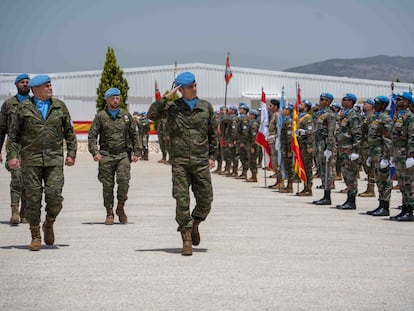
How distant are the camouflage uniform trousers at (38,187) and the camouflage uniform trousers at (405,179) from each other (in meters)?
5.59

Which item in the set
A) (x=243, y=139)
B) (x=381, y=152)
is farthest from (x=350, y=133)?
(x=243, y=139)

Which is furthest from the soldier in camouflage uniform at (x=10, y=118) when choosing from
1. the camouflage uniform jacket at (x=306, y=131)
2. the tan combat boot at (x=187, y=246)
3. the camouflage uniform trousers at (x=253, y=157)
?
the camouflage uniform trousers at (x=253, y=157)

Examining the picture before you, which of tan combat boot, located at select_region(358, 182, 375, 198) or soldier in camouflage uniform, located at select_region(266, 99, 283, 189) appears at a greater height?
soldier in camouflage uniform, located at select_region(266, 99, 283, 189)

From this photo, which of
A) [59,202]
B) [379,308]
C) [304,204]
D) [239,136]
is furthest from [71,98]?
[379,308]

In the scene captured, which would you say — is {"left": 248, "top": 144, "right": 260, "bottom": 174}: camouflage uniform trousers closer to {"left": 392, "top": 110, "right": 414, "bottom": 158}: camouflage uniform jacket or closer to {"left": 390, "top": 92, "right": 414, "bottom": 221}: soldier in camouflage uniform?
{"left": 390, "top": 92, "right": 414, "bottom": 221}: soldier in camouflage uniform

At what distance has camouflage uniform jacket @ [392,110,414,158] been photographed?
42.1 ft

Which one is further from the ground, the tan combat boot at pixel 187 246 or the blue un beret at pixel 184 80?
the blue un beret at pixel 184 80

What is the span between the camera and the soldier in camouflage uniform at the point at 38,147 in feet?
32.8

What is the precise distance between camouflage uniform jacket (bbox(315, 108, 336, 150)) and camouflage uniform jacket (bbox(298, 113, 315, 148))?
5.55 ft

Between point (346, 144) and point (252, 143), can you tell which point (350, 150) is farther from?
point (252, 143)

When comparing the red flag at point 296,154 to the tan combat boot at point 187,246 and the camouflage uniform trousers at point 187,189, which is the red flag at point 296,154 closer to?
the camouflage uniform trousers at point 187,189

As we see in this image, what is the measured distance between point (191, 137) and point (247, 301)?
3.15 metres

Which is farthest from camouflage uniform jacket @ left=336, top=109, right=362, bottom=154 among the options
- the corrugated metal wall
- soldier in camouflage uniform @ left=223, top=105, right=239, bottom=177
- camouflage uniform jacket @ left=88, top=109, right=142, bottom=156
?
the corrugated metal wall

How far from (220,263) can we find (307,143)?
31.6ft
